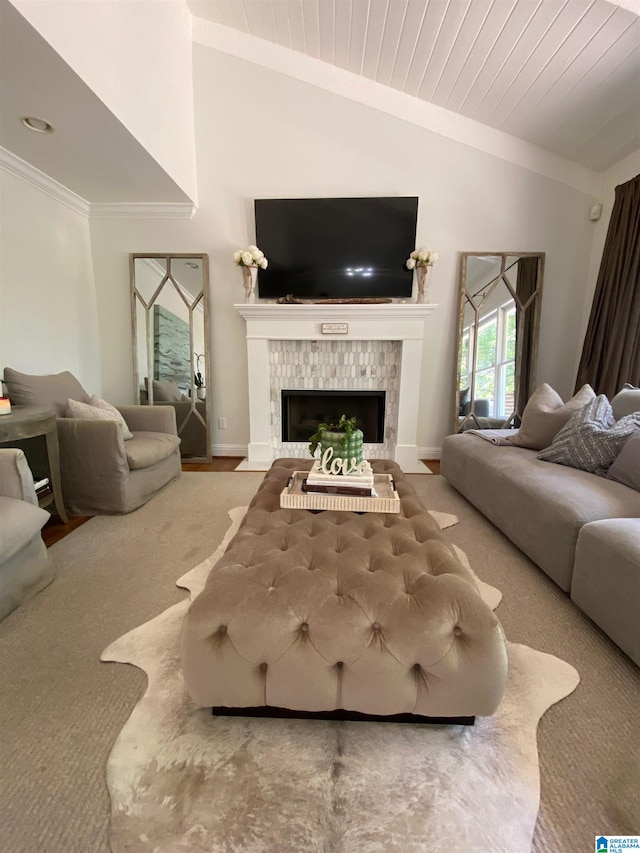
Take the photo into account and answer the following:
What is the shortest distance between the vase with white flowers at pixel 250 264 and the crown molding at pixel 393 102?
5.05 ft

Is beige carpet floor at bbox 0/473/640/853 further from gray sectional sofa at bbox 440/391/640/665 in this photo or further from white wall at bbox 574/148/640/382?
white wall at bbox 574/148/640/382

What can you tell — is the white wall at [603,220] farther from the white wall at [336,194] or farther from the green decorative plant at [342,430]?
the green decorative plant at [342,430]

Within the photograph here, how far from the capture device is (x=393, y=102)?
3139mm

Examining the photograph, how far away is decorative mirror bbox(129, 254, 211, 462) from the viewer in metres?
3.46

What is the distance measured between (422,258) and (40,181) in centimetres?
Result: 315

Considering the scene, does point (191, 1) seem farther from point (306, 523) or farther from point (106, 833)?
point (106, 833)

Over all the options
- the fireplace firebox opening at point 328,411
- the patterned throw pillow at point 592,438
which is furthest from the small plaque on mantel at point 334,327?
the patterned throw pillow at point 592,438

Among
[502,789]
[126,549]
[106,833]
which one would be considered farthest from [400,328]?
[106,833]

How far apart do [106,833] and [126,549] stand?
1289 mm

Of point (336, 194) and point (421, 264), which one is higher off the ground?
point (336, 194)

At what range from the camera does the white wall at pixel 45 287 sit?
8.46 feet

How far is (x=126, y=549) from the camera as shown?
1.90 m

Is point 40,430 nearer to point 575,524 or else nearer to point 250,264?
point 250,264

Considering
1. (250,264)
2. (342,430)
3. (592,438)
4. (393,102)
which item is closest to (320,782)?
(342,430)
